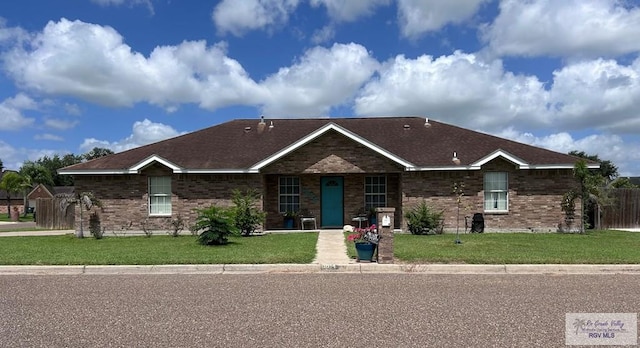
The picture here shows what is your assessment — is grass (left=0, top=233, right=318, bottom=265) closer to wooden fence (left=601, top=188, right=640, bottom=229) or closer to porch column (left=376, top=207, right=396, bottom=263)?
porch column (left=376, top=207, right=396, bottom=263)

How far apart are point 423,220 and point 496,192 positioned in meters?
3.38

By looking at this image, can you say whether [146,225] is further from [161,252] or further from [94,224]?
[161,252]

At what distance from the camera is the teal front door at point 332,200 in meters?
20.9

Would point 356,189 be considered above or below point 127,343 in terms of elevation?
above

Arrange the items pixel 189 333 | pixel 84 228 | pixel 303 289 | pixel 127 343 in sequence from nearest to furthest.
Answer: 1. pixel 127 343
2. pixel 189 333
3. pixel 303 289
4. pixel 84 228

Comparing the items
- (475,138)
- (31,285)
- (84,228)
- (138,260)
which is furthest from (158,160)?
(475,138)

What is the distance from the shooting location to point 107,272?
10.7 meters

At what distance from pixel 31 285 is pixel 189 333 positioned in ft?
16.9

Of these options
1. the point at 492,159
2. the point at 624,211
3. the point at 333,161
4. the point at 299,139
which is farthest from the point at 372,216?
the point at 624,211

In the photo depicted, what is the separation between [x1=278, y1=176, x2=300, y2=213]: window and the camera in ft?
68.8

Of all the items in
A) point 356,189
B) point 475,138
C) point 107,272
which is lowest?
point 107,272

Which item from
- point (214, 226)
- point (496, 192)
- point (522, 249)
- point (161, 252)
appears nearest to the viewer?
point (161, 252)

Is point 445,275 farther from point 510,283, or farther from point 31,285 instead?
point 31,285

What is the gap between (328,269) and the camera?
419 inches
